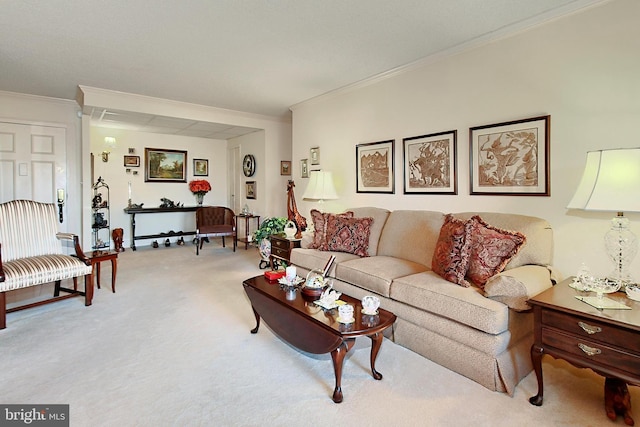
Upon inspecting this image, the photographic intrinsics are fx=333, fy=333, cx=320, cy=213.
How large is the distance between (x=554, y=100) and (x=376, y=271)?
190cm

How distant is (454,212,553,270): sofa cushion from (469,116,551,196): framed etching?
10.4 inches

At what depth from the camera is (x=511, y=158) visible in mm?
2795

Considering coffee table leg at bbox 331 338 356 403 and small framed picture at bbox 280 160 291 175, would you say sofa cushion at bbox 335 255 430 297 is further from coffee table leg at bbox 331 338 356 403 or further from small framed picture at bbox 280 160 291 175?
small framed picture at bbox 280 160 291 175

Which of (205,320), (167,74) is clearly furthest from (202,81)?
(205,320)

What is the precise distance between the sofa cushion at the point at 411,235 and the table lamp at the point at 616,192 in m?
1.17

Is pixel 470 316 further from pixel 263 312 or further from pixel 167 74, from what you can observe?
pixel 167 74

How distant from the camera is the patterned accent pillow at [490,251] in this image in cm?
226

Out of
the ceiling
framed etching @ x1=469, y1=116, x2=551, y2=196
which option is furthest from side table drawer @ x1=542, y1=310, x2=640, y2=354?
the ceiling

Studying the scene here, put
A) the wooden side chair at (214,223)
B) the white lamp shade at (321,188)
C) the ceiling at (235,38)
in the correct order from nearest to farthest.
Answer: the ceiling at (235,38), the white lamp shade at (321,188), the wooden side chair at (214,223)

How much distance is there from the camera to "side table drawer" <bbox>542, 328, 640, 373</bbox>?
1561 millimetres

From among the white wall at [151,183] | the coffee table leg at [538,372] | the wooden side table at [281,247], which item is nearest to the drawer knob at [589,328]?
the coffee table leg at [538,372]

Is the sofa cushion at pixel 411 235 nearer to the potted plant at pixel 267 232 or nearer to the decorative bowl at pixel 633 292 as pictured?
the decorative bowl at pixel 633 292

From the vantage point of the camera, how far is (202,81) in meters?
4.14

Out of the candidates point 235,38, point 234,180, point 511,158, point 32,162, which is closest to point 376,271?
point 511,158
